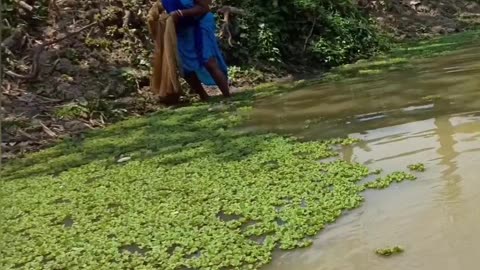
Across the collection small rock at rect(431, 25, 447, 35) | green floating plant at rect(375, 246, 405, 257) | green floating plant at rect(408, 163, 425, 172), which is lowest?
small rock at rect(431, 25, 447, 35)

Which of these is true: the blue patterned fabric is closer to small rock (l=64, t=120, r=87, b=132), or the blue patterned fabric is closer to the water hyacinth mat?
small rock (l=64, t=120, r=87, b=132)

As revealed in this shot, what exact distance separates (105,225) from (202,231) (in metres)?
0.59

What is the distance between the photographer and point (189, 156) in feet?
15.1

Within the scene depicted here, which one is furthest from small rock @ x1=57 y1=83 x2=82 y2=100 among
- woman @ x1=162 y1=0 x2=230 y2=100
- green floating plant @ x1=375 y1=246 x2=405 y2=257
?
green floating plant @ x1=375 y1=246 x2=405 y2=257

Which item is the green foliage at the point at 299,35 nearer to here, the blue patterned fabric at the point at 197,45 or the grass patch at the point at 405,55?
the grass patch at the point at 405,55

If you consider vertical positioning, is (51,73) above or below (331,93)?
above

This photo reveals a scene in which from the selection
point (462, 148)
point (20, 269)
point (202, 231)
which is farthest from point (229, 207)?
point (462, 148)

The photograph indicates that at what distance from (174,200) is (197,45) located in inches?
143

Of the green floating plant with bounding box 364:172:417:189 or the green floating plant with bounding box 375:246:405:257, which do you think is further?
the green floating plant with bounding box 364:172:417:189

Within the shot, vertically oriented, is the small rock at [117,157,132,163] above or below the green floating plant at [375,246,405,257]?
below

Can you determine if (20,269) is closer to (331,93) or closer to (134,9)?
(331,93)

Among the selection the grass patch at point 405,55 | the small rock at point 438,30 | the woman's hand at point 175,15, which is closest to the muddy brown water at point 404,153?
the grass patch at point 405,55

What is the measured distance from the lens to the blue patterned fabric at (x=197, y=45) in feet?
22.7

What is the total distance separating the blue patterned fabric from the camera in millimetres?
6926
